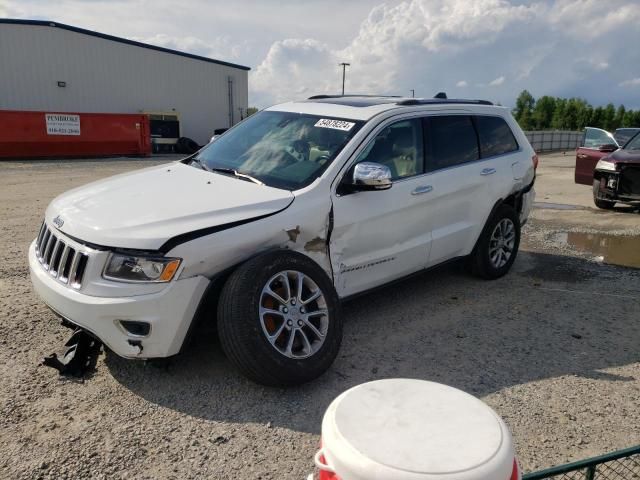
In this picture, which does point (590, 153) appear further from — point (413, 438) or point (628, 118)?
point (628, 118)

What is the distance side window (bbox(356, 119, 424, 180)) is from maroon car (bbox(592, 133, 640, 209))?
651cm

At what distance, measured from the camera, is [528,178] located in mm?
Answer: 5820

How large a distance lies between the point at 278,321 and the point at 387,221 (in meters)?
1.28

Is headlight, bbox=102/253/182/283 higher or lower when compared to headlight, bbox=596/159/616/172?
lower

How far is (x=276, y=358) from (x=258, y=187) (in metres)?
1.22

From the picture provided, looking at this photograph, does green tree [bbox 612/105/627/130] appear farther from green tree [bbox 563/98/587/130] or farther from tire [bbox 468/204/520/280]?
tire [bbox 468/204/520/280]

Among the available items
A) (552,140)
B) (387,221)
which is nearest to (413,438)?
(387,221)

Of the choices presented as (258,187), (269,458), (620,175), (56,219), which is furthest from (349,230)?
(620,175)

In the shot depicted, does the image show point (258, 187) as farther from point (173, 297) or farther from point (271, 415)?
point (271, 415)

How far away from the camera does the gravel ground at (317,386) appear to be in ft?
8.80

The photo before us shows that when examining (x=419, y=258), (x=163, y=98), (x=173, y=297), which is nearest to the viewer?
(x=173, y=297)

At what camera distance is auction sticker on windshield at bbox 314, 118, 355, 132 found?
13.6 ft

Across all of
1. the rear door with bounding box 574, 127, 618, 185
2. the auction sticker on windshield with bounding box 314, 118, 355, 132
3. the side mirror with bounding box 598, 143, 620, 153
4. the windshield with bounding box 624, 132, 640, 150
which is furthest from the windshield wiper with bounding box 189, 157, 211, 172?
the rear door with bounding box 574, 127, 618, 185

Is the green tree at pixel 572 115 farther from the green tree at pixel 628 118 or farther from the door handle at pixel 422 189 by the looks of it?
the door handle at pixel 422 189
